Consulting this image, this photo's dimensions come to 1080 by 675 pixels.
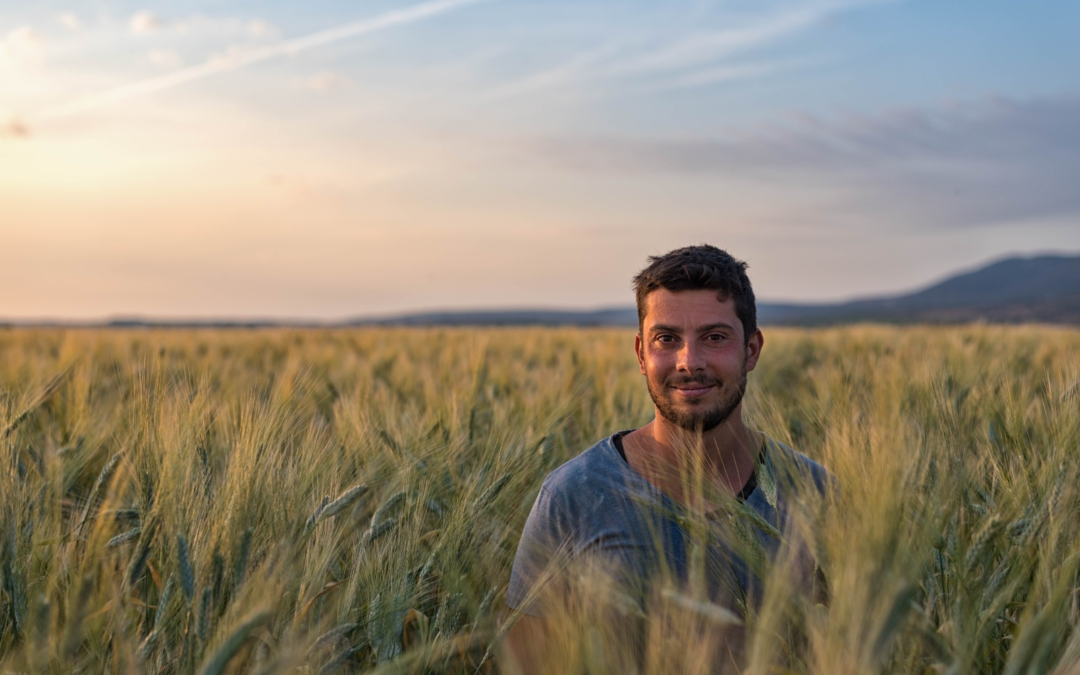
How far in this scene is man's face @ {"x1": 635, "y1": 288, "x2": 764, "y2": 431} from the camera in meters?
2.07

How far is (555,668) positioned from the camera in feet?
4.30

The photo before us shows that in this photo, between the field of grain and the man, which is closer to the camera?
the field of grain

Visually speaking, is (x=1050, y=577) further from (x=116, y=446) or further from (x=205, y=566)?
(x=116, y=446)

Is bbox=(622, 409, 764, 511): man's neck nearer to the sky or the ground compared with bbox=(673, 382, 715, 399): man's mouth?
nearer to the ground

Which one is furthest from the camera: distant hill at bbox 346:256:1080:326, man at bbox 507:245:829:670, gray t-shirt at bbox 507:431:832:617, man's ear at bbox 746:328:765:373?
distant hill at bbox 346:256:1080:326

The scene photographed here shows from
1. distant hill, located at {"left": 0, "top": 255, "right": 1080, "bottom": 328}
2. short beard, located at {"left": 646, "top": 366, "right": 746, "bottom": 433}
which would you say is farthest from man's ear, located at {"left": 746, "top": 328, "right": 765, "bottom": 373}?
distant hill, located at {"left": 0, "top": 255, "right": 1080, "bottom": 328}

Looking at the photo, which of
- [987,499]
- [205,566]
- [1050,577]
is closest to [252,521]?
[205,566]

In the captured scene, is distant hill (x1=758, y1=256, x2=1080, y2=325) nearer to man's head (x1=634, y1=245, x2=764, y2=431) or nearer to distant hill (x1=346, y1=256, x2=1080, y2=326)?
distant hill (x1=346, y1=256, x2=1080, y2=326)

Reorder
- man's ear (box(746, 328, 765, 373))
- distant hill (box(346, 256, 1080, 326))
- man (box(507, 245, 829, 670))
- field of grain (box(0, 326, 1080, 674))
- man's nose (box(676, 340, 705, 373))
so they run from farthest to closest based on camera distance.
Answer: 1. distant hill (box(346, 256, 1080, 326))
2. man's ear (box(746, 328, 765, 373))
3. man's nose (box(676, 340, 705, 373))
4. man (box(507, 245, 829, 670))
5. field of grain (box(0, 326, 1080, 674))

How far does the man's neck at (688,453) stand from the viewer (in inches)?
82.2

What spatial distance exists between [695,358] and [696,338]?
69 mm

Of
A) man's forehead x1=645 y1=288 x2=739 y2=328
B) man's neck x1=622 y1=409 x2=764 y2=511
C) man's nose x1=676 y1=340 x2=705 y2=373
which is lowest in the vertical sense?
man's neck x1=622 y1=409 x2=764 y2=511

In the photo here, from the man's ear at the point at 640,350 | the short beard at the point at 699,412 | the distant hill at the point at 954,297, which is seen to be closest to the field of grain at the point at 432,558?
the short beard at the point at 699,412

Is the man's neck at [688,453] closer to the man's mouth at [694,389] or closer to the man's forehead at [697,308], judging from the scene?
the man's mouth at [694,389]
